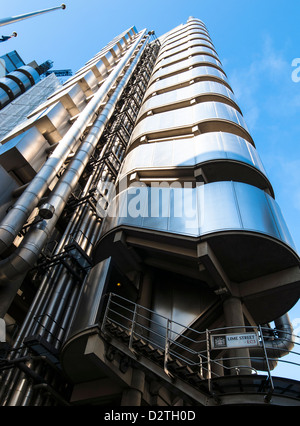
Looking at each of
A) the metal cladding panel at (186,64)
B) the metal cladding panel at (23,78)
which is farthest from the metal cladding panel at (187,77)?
the metal cladding panel at (23,78)

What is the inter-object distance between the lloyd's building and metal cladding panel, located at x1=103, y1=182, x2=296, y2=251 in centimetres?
6

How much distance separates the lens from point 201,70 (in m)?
25.6

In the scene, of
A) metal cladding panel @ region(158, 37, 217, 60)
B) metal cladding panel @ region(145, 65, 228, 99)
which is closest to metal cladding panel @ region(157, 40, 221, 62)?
metal cladding panel @ region(158, 37, 217, 60)

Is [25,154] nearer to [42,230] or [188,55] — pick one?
[42,230]

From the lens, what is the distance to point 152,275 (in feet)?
46.8

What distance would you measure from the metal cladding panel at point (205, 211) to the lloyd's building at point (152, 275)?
57 millimetres

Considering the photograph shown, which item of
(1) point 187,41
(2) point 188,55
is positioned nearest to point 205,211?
(2) point 188,55

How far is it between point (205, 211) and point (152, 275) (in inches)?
163

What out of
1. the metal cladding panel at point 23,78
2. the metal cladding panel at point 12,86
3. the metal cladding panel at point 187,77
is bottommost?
the metal cladding panel at point 187,77

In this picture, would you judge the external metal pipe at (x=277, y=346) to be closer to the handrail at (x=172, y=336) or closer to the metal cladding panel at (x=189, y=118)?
the handrail at (x=172, y=336)

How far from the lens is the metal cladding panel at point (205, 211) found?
11.1 m
